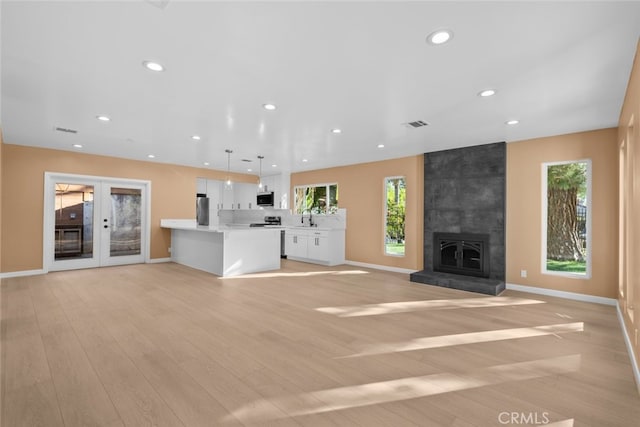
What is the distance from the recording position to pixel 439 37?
7.20 feet

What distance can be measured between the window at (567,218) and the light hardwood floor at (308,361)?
2.14 ft

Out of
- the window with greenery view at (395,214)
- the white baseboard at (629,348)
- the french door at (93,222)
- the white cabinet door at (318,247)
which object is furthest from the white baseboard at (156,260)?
the white baseboard at (629,348)

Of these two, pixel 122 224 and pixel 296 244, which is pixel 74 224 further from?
pixel 296 244

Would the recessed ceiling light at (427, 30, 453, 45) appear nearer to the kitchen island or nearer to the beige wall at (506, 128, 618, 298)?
the beige wall at (506, 128, 618, 298)

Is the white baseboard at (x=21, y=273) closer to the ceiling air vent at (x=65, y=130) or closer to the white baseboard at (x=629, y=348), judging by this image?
the ceiling air vent at (x=65, y=130)

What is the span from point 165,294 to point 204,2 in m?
4.06

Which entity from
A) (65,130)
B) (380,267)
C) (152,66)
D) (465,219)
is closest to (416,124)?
(465,219)

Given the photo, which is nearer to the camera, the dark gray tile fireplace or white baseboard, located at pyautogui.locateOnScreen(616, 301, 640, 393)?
white baseboard, located at pyautogui.locateOnScreen(616, 301, 640, 393)

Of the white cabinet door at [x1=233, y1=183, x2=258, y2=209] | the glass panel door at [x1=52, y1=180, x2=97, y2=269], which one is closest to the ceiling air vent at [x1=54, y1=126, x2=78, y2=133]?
the glass panel door at [x1=52, y1=180, x2=97, y2=269]

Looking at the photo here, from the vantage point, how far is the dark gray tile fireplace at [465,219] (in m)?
5.18

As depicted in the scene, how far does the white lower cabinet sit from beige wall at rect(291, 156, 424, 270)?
0.30 metres

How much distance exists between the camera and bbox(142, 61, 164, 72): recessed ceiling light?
8.61 feet

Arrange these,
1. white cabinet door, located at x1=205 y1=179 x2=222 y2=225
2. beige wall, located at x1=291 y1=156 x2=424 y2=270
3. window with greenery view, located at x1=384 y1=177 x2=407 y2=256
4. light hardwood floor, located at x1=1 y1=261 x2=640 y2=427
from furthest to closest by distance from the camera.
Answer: white cabinet door, located at x1=205 y1=179 x2=222 y2=225 → window with greenery view, located at x1=384 y1=177 x2=407 y2=256 → beige wall, located at x1=291 y1=156 x2=424 y2=270 → light hardwood floor, located at x1=1 y1=261 x2=640 y2=427

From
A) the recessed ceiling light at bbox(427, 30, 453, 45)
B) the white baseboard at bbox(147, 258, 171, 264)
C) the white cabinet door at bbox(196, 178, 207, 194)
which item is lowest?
the white baseboard at bbox(147, 258, 171, 264)
